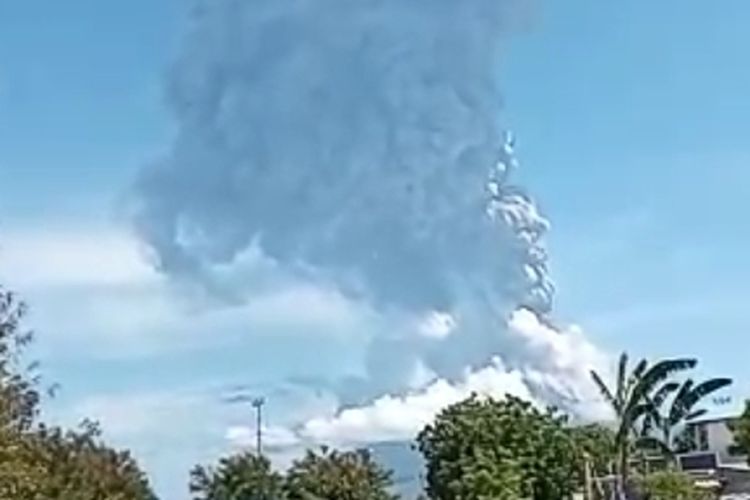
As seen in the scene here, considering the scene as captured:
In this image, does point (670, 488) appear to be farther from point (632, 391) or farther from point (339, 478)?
point (339, 478)

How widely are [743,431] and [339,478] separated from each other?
23672 mm

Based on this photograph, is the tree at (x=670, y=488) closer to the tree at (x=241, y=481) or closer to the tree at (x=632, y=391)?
the tree at (x=632, y=391)

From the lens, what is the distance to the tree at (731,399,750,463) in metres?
62.4

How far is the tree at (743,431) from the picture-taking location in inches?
2456

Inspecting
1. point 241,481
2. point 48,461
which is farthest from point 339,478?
point 48,461

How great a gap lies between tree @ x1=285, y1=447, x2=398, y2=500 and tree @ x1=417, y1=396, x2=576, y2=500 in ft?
10.8

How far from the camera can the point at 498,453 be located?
73875mm

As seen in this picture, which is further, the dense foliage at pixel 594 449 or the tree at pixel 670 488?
the dense foliage at pixel 594 449

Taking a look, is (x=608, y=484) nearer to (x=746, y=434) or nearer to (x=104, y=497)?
(x=746, y=434)

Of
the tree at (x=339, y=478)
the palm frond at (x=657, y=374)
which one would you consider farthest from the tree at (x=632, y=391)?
the tree at (x=339, y=478)

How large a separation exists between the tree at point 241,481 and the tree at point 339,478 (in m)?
2.47

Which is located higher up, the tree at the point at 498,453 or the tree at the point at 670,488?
the tree at the point at 498,453

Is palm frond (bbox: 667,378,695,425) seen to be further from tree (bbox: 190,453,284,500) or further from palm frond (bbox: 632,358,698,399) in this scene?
tree (bbox: 190,453,284,500)

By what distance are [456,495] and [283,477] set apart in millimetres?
15417
